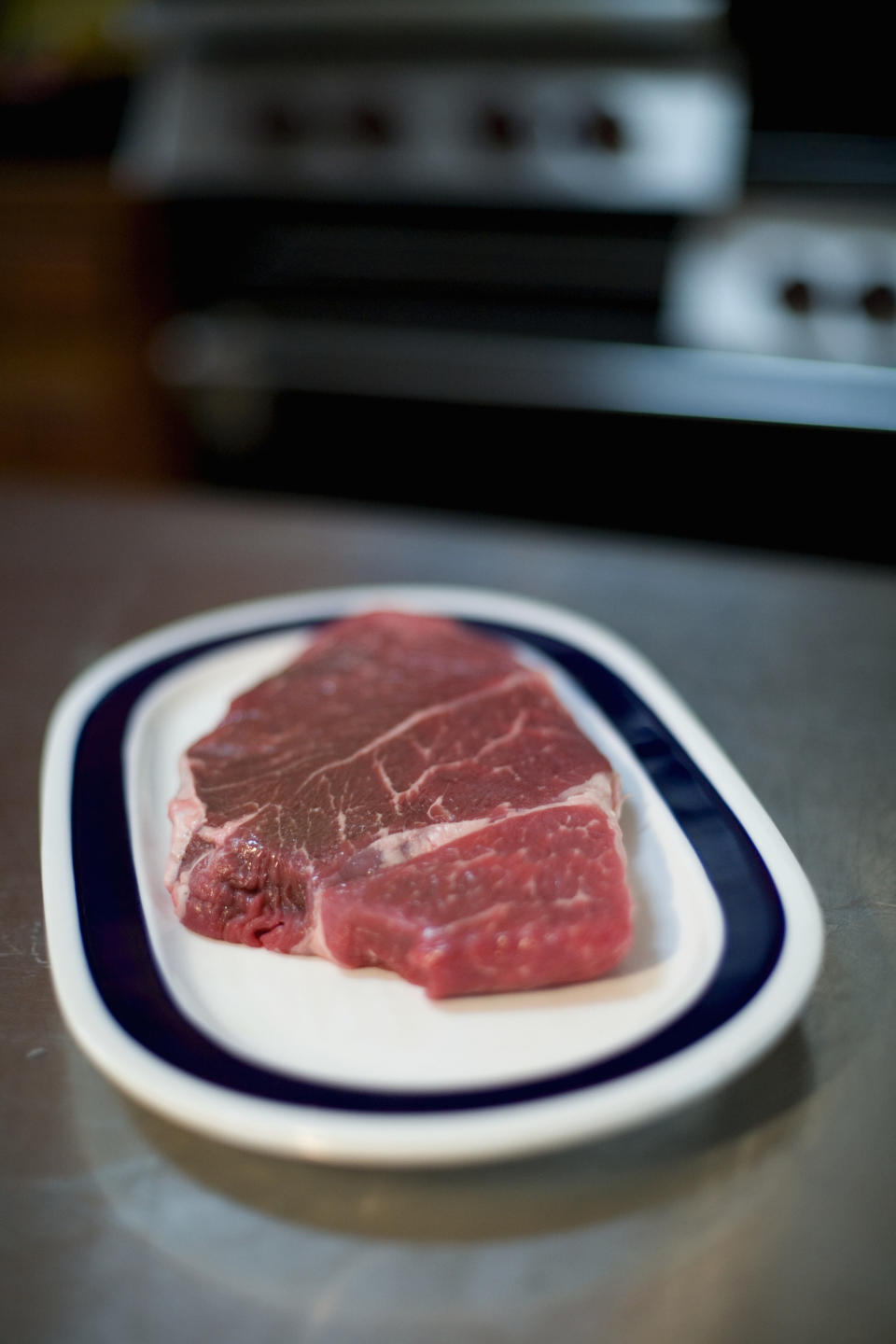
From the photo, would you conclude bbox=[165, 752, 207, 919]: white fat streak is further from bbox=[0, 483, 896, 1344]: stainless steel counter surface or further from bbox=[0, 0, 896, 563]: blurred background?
bbox=[0, 0, 896, 563]: blurred background

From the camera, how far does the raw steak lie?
71 cm

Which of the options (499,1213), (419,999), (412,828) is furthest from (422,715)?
(499,1213)

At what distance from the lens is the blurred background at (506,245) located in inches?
81.4

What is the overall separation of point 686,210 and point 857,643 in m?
1.29

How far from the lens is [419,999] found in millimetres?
705

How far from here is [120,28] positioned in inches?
98.0

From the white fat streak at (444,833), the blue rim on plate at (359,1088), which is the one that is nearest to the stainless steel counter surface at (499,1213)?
the blue rim on plate at (359,1088)

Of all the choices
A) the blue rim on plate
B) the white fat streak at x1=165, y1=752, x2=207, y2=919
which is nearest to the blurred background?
the blue rim on plate

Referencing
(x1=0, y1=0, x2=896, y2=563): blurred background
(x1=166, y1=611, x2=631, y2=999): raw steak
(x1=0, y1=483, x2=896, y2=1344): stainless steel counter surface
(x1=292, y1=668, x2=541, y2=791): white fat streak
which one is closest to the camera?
(x1=0, y1=483, x2=896, y2=1344): stainless steel counter surface

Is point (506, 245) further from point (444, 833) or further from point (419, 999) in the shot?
point (419, 999)

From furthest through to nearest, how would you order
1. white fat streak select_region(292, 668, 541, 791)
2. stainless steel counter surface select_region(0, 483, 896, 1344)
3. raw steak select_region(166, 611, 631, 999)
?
white fat streak select_region(292, 668, 541, 791), raw steak select_region(166, 611, 631, 999), stainless steel counter surface select_region(0, 483, 896, 1344)

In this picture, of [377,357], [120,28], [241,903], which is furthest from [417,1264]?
[120,28]

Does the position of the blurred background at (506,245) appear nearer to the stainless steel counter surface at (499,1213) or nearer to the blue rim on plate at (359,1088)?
the blue rim on plate at (359,1088)

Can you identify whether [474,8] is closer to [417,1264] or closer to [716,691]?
[716,691]
